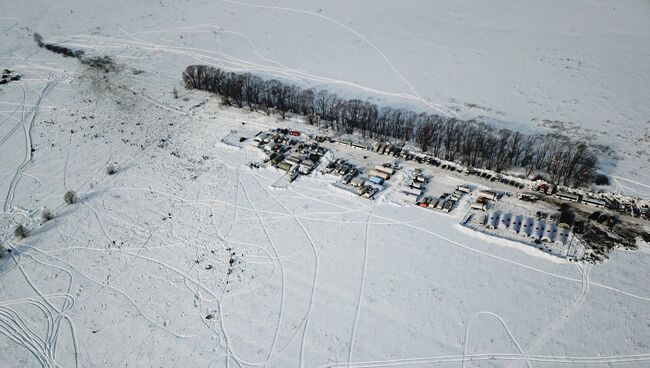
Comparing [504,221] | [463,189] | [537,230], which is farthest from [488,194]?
[537,230]

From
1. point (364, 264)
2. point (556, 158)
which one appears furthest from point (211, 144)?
point (556, 158)

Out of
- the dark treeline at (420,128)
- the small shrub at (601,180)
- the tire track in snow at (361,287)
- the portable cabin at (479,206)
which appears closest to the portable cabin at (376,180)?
the tire track in snow at (361,287)

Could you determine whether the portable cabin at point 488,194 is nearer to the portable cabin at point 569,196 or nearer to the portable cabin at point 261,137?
the portable cabin at point 569,196

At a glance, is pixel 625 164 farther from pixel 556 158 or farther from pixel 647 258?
pixel 647 258

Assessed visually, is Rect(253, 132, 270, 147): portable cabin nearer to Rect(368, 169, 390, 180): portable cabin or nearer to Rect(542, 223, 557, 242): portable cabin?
Rect(368, 169, 390, 180): portable cabin

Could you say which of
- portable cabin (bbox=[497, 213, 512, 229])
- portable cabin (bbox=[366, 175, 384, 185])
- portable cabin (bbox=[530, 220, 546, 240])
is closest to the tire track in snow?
portable cabin (bbox=[366, 175, 384, 185])
